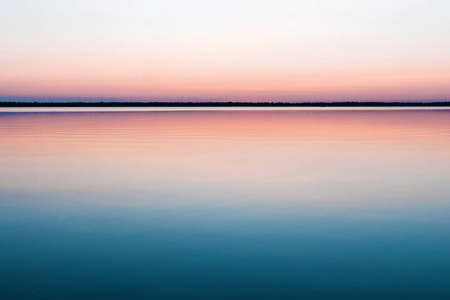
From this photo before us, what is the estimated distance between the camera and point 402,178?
1180 cm

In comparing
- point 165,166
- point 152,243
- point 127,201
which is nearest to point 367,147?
point 165,166

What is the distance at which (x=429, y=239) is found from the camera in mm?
6836

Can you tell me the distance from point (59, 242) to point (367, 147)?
14923 millimetres

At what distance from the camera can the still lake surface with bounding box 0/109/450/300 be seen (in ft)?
17.1

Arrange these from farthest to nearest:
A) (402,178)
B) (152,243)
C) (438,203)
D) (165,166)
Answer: (165,166) < (402,178) < (438,203) < (152,243)

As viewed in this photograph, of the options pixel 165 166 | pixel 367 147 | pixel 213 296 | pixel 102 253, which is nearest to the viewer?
pixel 213 296

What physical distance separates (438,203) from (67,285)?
703 centimetres

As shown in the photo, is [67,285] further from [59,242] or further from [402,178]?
[402,178]

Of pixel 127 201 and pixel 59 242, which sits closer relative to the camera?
pixel 59 242

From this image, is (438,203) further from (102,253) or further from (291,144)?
(291,144)

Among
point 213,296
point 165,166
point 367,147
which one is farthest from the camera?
point 367,147

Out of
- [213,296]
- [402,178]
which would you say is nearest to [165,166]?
[402,178]

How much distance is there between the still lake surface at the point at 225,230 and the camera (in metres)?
5.21

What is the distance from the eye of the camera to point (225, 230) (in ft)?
23.8
